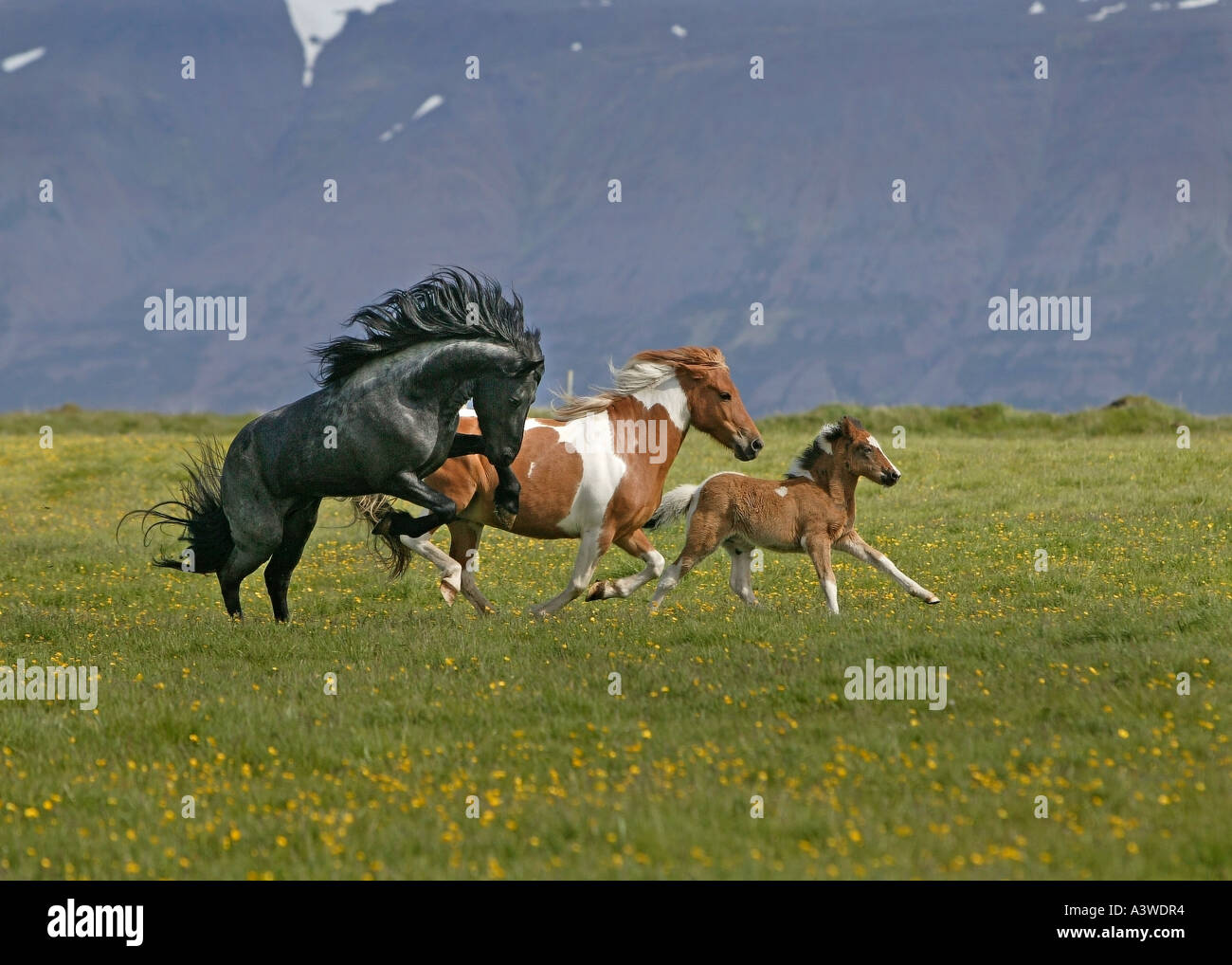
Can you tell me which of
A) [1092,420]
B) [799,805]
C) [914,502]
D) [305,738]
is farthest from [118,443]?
[799,805]

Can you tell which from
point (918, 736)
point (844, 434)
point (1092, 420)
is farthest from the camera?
point (1092, 420)

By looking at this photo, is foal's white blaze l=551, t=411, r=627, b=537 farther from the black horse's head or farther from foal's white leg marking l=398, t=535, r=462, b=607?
the black horse's head

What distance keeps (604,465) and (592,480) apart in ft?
0.57

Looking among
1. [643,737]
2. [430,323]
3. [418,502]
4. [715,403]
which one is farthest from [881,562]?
[643,737]

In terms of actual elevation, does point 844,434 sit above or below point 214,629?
above

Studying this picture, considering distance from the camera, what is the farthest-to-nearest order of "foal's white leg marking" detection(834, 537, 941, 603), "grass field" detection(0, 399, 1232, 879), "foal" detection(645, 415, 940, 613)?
"foal" detection(645, 415, 940, 613) < "foal's white leg marking" detection(834, 537, 941, 603) < "grass field" detection(0, 399, 1232, 879)

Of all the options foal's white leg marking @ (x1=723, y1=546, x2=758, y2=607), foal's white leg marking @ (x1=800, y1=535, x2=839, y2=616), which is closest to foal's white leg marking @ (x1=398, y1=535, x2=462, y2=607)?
foal's white leg marking @ (x1=723, y1=546, x2=758, y2=607)

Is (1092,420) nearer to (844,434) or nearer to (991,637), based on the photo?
(844,434)

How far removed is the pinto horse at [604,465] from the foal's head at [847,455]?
604 millimetres

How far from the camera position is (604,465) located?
13.1m

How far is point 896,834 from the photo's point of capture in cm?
666

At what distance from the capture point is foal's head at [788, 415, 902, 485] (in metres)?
13.5
